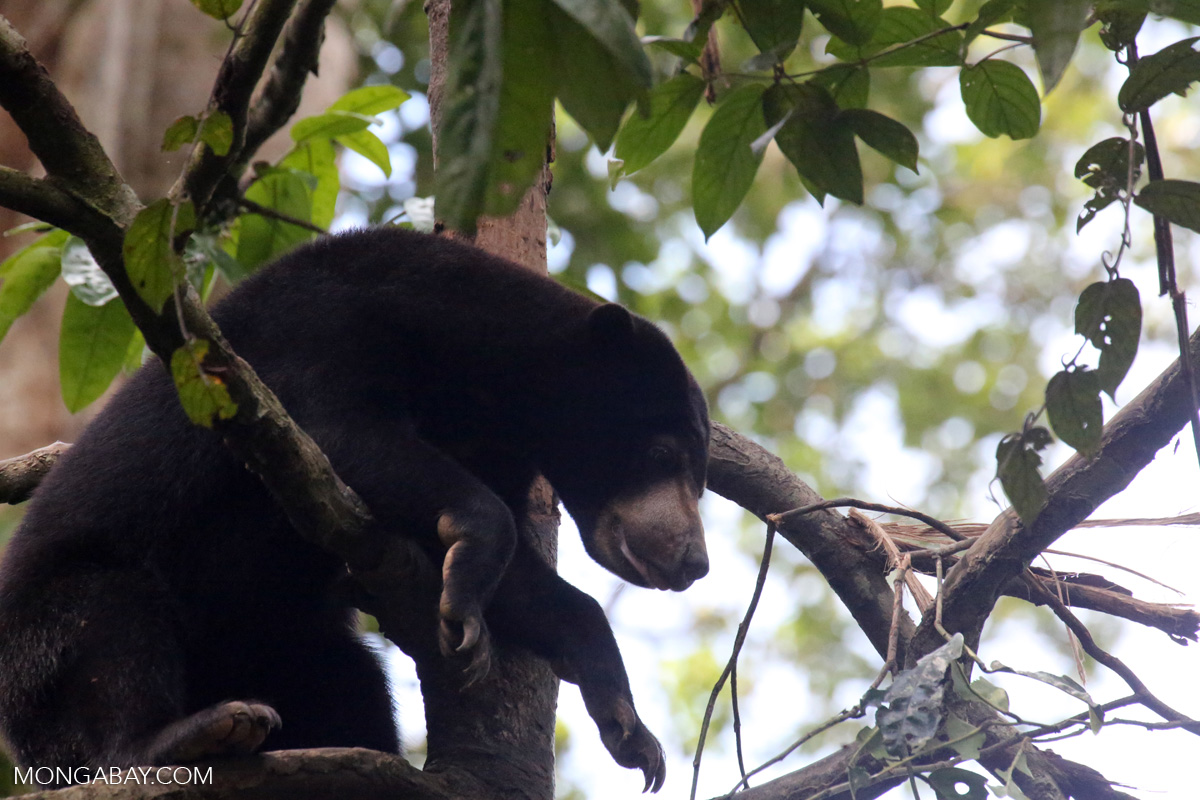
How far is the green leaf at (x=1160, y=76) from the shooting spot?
1.65 meters

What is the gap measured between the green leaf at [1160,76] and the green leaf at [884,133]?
0.35 metres

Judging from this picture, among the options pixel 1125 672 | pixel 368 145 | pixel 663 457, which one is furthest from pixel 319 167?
pixel 1125 672

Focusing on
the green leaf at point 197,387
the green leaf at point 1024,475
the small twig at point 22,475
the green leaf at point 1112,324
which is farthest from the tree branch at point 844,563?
the small twig at point 22,475

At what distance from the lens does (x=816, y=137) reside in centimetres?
182

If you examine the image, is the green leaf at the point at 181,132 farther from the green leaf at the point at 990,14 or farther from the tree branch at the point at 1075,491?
the tree branch at the point at 1075,491

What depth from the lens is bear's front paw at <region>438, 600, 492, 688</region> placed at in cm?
245

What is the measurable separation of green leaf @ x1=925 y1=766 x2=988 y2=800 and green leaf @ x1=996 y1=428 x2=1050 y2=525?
661mm

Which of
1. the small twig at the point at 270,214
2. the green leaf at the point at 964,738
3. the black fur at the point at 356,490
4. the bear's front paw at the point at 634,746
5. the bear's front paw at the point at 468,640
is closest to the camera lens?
the green leaf at the point at 964,738

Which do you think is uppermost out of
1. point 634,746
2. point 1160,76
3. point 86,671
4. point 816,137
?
point 1160,76

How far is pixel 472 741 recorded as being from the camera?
273 centimetres

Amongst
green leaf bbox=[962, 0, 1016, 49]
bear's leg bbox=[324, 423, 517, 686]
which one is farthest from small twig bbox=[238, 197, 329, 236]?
green leaf bbox=[962, 0, 1016, 49]

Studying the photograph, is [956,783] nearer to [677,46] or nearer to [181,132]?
[677,46]

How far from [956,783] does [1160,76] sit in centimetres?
144

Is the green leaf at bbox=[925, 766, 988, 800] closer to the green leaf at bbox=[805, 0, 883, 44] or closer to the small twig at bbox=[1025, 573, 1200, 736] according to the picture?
the small twig at bbox=[1025, 573, 1200, 736]
